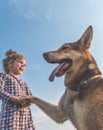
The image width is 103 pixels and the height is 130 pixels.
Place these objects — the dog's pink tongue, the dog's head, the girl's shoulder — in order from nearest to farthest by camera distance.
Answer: the dog's pink tongue, the dog's head, the girl's shoulder

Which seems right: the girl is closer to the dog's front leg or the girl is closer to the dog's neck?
the dog's front leg

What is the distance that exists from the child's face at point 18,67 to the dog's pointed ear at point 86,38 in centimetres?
161

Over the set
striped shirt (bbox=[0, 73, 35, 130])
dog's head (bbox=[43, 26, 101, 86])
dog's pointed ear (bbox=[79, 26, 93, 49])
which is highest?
dog's pointed ear (bbox=[79, 26, 93, 49])

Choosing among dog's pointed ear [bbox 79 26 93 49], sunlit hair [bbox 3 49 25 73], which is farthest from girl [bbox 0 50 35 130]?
dog's pointed ear [bbox 79 26 93 49]

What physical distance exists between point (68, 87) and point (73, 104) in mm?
504

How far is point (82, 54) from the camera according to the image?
9156 millimetres

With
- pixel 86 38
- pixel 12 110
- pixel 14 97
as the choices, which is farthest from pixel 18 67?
pixel 86 38

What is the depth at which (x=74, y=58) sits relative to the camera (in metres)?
9.09

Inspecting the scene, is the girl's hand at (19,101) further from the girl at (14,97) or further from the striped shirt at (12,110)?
the striped shirt at (12,110)

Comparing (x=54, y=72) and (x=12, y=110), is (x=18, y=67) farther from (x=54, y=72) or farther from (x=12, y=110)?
(x=54, y=72)

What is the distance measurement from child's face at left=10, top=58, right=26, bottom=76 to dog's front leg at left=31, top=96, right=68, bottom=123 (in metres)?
0.80

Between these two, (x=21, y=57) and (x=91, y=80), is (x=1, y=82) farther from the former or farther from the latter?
(x=91, y=80)

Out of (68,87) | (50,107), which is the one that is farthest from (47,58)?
(50,107)

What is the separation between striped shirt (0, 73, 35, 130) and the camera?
9109 mm
